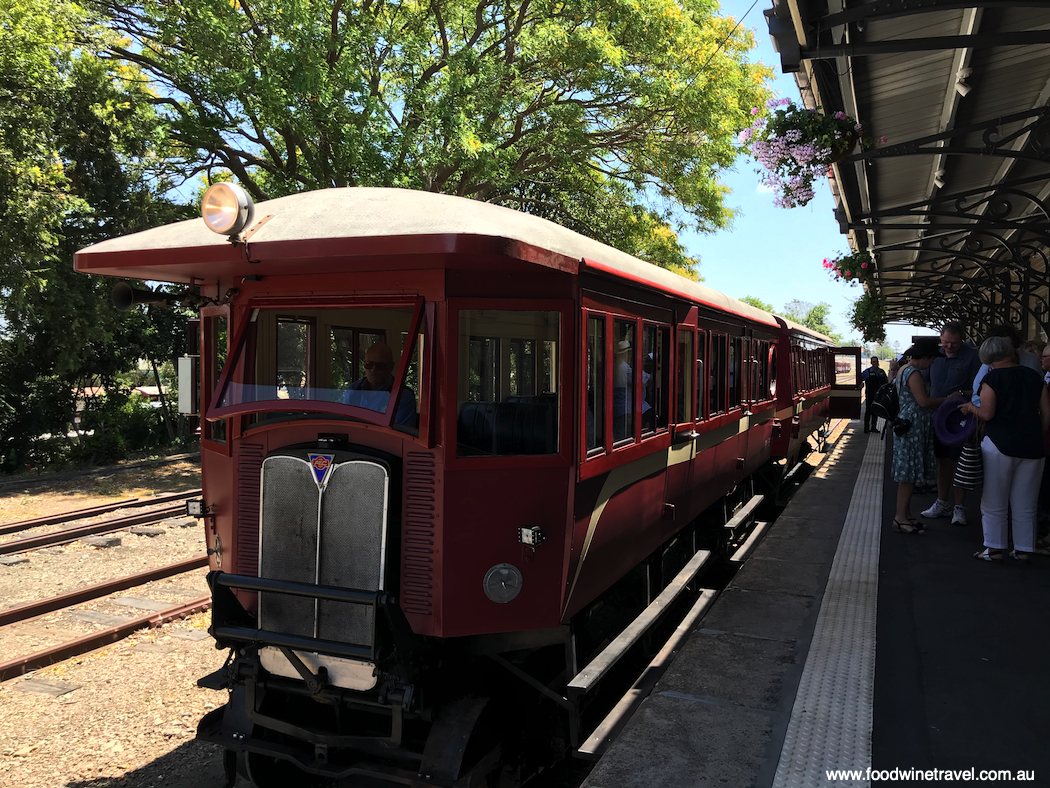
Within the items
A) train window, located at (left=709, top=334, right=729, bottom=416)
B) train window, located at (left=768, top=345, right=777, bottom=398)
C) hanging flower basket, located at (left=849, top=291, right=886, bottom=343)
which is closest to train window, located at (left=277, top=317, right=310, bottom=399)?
train window, located at (left=709, top=334, right=729, bottom=416)

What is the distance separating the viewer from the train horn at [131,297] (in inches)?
166

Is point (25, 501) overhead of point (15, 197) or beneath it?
beneath

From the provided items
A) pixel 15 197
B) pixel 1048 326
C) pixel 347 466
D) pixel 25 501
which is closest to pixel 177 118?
pixel 15 197

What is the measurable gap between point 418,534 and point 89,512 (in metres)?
9.36

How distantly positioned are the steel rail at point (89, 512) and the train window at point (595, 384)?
6665 millimetres

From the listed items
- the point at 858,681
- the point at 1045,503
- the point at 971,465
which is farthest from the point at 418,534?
the point at 1045,503

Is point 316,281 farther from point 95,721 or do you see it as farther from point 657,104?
point 657,104

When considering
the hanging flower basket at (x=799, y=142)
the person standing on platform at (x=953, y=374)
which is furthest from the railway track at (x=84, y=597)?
the person standing on platform at (x=953, y=374)

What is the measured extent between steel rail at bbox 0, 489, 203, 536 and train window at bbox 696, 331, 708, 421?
19.8ft

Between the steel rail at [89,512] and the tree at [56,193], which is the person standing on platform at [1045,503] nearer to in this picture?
the steel rail at [89,512]

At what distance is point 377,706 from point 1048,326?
9.06 metres

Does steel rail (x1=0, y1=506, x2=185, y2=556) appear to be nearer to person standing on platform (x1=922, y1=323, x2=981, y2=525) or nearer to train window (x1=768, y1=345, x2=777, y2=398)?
train window (x1=768, y1=345, x2=777, y2=398)

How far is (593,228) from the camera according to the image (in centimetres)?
2042

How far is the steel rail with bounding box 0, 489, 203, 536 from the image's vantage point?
10.2 m
